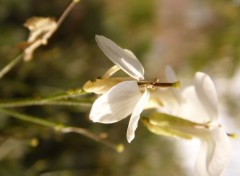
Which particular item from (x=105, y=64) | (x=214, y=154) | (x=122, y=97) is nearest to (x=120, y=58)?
(x=122, y=97)

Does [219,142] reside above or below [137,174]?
above

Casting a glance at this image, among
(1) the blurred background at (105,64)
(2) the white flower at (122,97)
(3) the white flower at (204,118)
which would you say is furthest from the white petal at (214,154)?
(1) the blurred background at (105,64)

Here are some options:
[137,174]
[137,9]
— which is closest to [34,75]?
[137,174]

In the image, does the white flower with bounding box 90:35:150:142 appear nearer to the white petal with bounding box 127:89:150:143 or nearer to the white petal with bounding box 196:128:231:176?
the white petal with bounding box 127:89:150:143

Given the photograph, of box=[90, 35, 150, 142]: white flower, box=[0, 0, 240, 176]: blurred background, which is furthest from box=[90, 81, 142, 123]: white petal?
box=[0, 0, 240, 176]: blurred background

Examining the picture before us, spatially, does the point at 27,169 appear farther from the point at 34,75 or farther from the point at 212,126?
the point at 212,126

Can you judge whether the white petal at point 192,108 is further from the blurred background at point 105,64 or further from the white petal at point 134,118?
the blurred background at point 105,64
